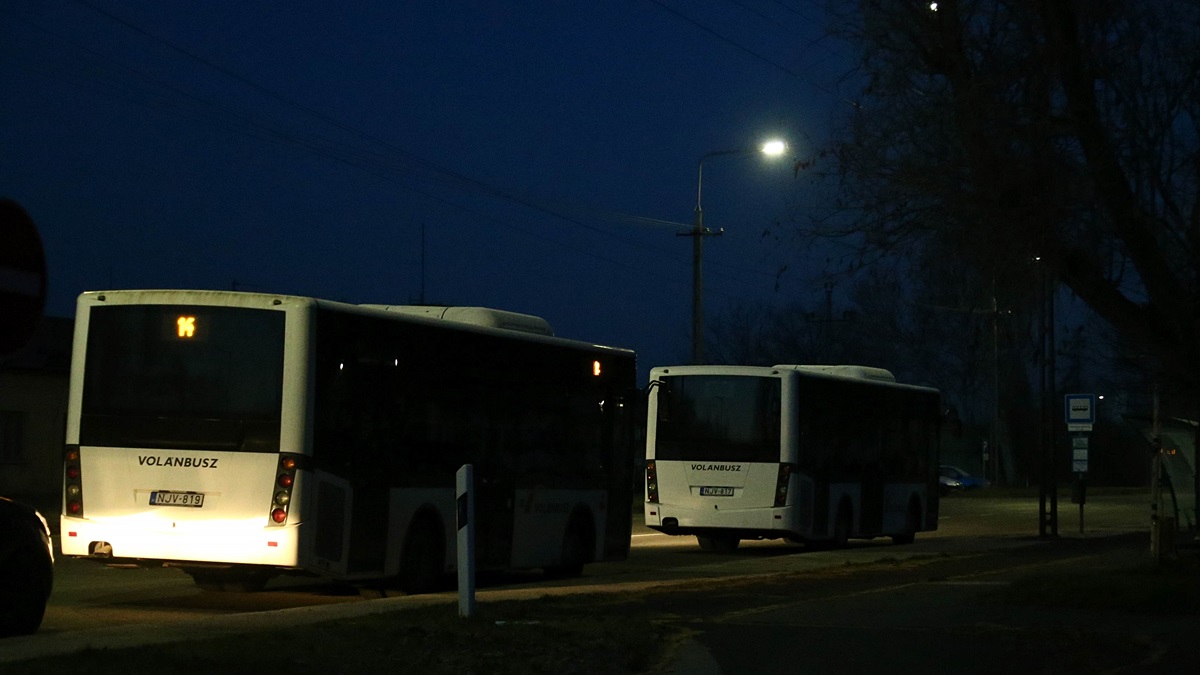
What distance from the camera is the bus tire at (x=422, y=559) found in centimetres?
1789

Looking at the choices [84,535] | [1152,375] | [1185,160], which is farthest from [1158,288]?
[84,535]

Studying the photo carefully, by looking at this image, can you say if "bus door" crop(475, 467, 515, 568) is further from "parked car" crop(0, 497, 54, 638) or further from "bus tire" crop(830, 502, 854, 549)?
"bus tire" crop(830, 502, 854, 549)

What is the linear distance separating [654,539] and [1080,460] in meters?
13.5

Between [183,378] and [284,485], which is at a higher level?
[183,378]

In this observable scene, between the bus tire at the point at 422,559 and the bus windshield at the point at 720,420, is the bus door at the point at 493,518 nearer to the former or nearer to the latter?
the bus tire at the point at 422,559

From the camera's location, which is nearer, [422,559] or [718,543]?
[422,559]

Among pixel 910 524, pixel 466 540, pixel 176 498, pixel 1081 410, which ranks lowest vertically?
pixel 910 524

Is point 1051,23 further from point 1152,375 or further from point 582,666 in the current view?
point 582,666

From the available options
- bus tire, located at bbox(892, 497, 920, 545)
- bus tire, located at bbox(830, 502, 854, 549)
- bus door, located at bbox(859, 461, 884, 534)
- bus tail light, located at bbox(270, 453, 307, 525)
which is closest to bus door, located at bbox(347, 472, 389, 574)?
bus tail light, located at bbox(270, 453, 307, 525)

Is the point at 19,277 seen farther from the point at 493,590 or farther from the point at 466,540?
the point at 493,590

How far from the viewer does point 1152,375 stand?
18.8 metres

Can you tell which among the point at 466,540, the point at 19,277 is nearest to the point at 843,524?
the point at 466,540

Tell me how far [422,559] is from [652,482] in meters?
10.8

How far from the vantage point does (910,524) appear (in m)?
33.2
